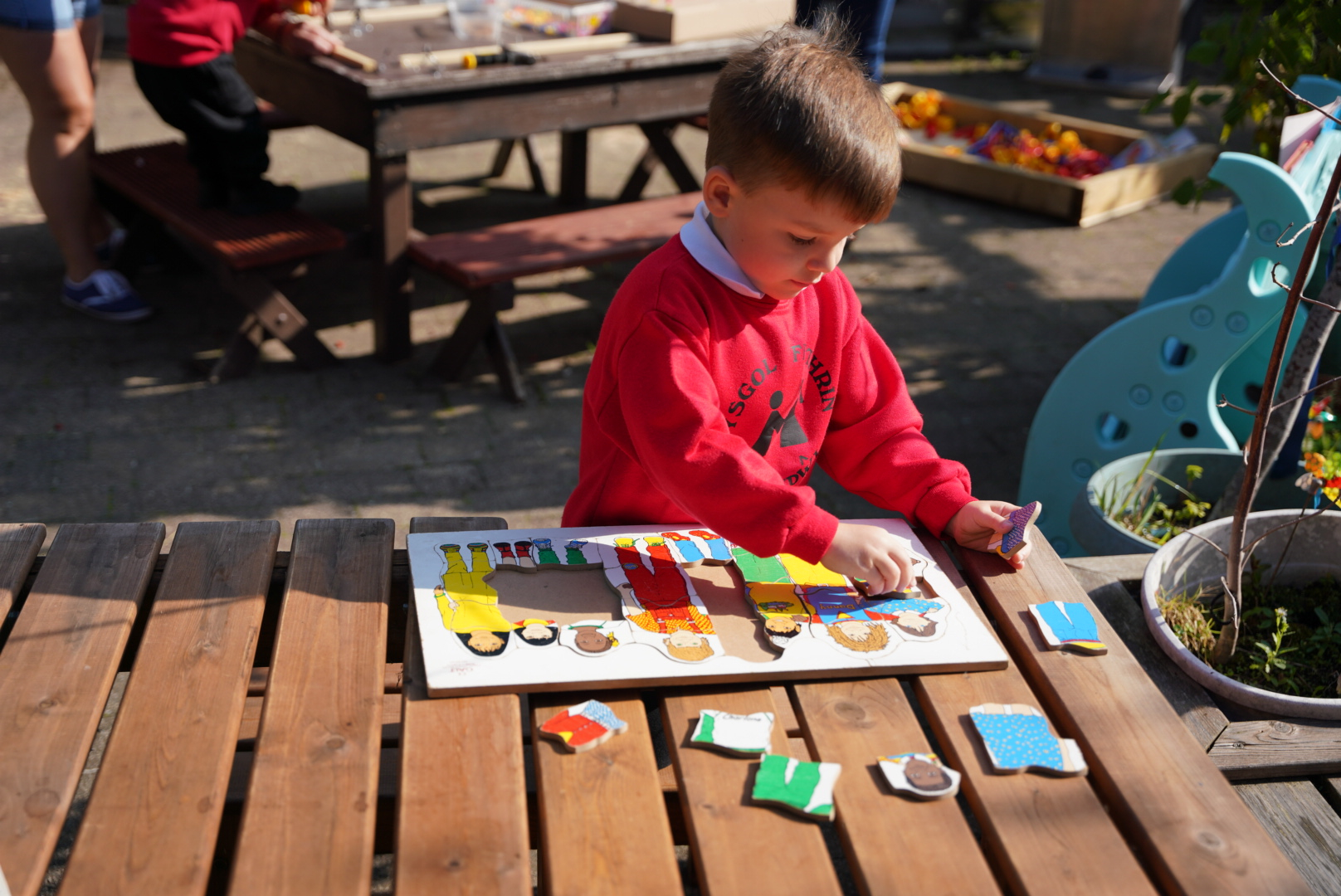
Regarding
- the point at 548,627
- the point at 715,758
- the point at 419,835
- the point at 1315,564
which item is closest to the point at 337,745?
the point at 419,835

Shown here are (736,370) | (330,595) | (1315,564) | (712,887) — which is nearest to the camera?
(712,887)

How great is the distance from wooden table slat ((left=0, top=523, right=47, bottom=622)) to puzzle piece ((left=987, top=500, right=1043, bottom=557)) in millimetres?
1426

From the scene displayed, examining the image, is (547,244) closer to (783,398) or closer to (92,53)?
(92,53)

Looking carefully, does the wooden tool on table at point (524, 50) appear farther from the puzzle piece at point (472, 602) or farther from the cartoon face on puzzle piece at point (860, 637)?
the cartoon face on puzzle piece at point (860, 637)

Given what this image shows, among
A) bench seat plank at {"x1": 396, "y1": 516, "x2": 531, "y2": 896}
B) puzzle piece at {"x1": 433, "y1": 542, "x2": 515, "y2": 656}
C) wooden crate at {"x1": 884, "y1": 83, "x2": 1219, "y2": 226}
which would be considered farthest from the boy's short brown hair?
wooden crate at {"x1": 884, "y1": 83, "x2": 1219, "y2": 226}

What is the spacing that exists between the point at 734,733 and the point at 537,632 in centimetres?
29

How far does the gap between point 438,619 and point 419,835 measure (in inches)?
13.6

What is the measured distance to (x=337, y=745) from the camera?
1.34 metres

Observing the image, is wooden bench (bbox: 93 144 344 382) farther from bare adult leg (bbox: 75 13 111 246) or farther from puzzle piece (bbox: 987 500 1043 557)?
puzzle piece (bbox: 987 500 1043 557)

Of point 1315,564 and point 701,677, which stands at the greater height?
point 701,677

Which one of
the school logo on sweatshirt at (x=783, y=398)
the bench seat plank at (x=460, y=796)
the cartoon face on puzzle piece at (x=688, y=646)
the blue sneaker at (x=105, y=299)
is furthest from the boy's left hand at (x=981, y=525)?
the blue sneaker at (x=105, y=299)

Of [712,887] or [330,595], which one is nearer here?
[712,887]

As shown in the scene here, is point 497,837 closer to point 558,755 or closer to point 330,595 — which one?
point 558,755

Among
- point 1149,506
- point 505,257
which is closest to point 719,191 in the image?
point 1149,506
